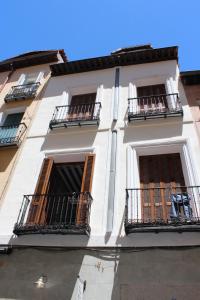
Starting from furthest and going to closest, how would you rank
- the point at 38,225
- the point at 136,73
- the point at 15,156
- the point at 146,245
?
1. the point at 136,73
2. the point at 15,156
3. the point at 38,225
4. the point at 146,245

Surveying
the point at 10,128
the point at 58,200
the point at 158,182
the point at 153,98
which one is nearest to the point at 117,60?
the point at 153,98

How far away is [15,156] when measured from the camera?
9430 millimetres

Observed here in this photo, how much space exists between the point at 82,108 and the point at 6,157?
369cm

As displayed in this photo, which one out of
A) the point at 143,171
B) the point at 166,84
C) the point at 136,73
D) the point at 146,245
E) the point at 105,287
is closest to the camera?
the point at 105,287

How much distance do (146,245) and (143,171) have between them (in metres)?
2.59

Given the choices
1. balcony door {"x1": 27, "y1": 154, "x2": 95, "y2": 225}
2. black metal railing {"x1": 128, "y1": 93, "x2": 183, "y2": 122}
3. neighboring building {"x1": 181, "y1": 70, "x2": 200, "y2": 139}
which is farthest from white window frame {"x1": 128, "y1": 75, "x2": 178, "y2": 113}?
balcony door {"x1": 27, "y1": 154, "x2": 95, "y2": 225}

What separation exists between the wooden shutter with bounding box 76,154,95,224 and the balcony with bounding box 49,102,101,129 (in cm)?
174

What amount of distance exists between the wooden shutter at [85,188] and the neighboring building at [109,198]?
0.03 meters

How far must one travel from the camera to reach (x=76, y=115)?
1089cm

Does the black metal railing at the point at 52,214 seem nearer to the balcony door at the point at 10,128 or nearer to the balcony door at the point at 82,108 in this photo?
the balcony door at the point at 10,128

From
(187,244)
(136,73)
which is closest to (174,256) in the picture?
(187,244)

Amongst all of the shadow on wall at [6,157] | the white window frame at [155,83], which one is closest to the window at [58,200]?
the shadow on wall at [6,157]

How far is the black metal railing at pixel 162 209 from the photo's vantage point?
20.3 ft

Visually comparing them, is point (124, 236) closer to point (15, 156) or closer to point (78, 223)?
point (78, 223)
